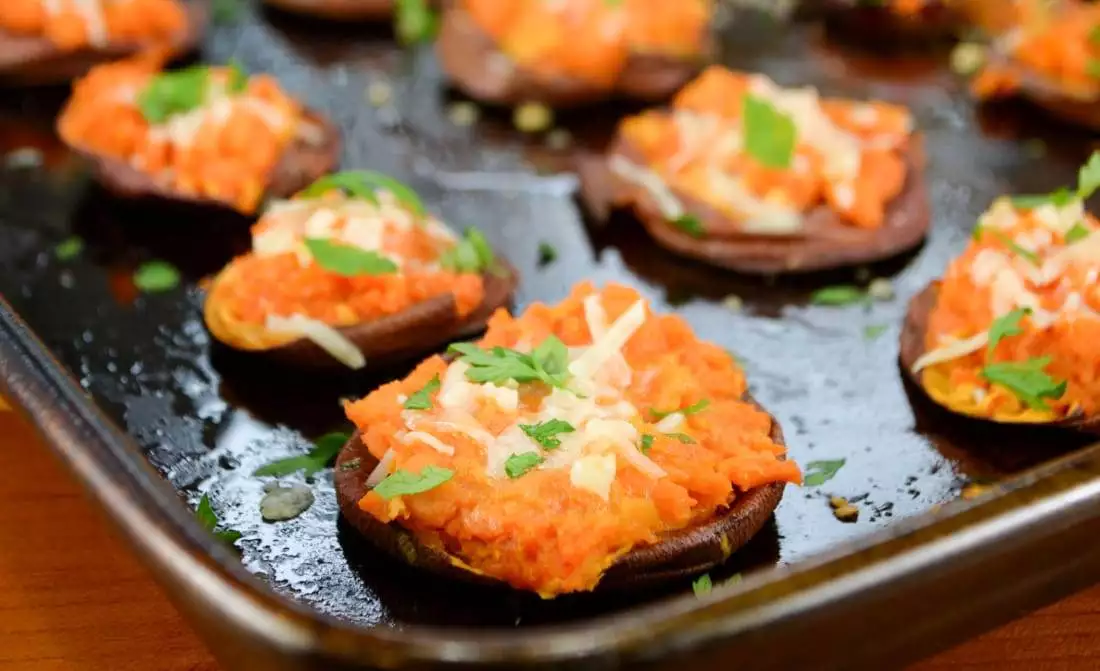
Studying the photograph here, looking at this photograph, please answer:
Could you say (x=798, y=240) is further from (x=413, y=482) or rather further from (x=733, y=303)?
(x=413, y=482)

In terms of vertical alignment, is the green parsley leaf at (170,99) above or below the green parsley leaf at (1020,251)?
below

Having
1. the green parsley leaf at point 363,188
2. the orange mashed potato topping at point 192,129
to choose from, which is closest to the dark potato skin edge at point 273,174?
the orange mashed potato topping at point 192,129

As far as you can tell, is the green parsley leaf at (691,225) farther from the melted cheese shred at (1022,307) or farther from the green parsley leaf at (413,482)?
the green parsley leaf at (413,482)

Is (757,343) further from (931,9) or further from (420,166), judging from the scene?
(931,9)

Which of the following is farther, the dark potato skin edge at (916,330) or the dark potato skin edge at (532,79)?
the dark potato skin edge at (532,79)

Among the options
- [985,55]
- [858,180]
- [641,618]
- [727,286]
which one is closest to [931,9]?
[985,55]

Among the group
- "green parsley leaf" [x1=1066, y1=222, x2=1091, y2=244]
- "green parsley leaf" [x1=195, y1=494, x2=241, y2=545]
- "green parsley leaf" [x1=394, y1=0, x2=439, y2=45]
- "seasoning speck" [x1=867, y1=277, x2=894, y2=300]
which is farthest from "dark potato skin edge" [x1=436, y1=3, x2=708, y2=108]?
"green parsley leaf" [x1=195, y1=494, x2=241, y2=545]
